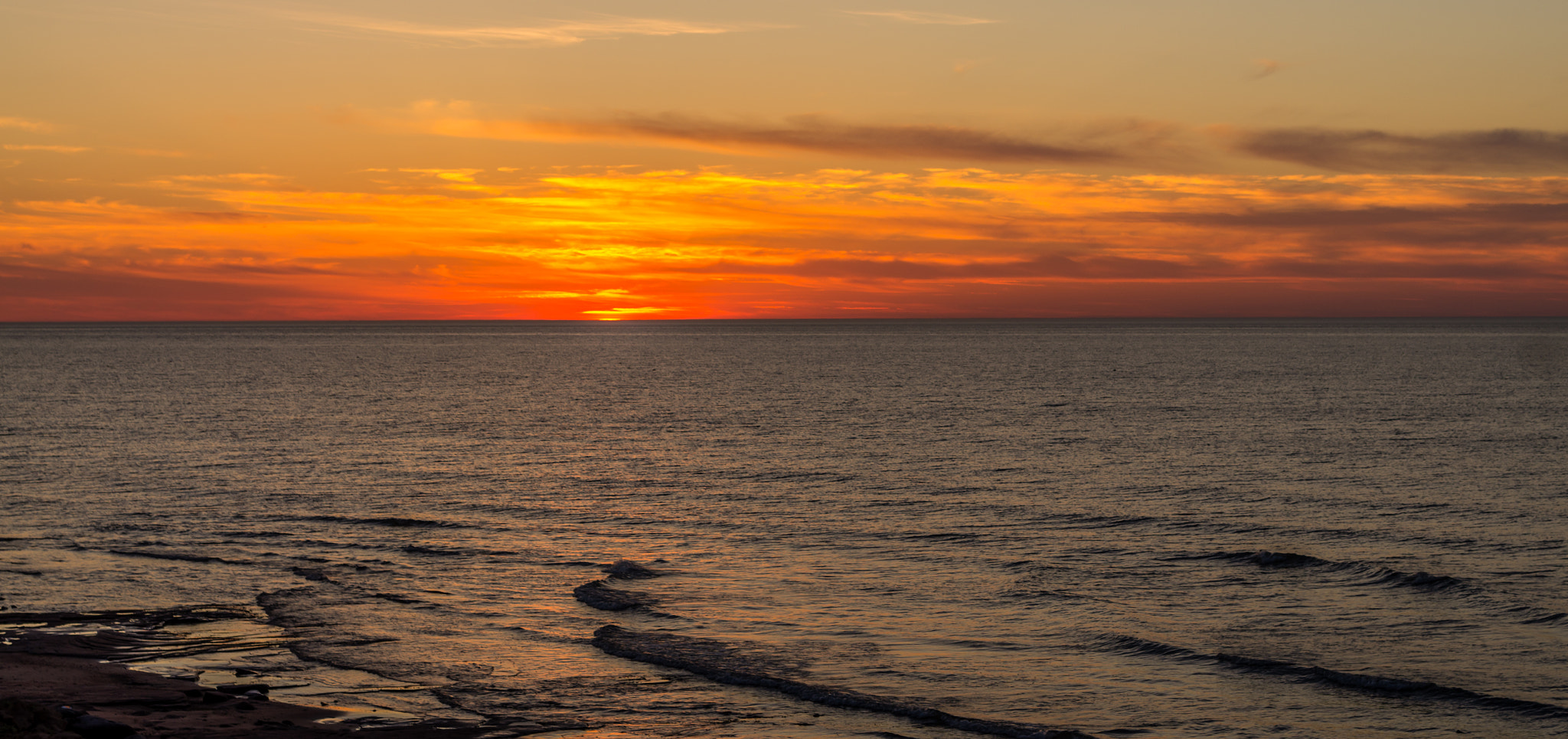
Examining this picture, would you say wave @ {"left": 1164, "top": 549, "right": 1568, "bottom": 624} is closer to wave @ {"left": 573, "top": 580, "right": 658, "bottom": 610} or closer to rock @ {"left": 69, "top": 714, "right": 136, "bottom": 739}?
wave @ {"left": 573, "top": 580, "right": 658, "bottom": 610}

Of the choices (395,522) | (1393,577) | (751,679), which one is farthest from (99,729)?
(1393,577)

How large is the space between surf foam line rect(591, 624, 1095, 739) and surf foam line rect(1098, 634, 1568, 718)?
4239 millimetres

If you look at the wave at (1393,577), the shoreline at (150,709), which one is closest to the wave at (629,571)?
the shoreline at (150,709)

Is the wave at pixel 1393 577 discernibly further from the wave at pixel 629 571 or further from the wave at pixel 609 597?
the wave at pixel 609 597


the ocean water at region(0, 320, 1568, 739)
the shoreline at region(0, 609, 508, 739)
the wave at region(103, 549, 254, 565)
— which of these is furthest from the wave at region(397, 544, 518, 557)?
the shoreline at region(0, 609, 508, 739)

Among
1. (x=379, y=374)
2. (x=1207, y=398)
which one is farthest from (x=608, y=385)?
(x=1207, y=398)

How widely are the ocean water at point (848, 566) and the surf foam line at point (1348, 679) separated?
6 cm

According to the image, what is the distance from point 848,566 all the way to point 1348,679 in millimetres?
10754

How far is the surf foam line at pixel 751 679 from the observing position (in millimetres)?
14742

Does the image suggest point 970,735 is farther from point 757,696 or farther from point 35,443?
point 35,443

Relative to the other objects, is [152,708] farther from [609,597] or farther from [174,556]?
[174,556]

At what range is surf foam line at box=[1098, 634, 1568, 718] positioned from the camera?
50.5ft

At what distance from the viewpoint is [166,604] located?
2080 cm

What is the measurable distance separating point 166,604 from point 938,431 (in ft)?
136
